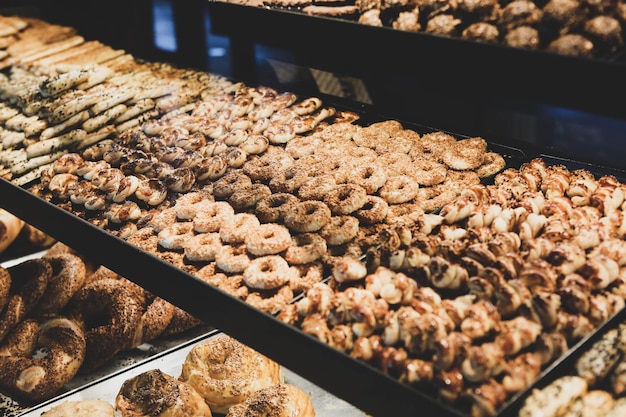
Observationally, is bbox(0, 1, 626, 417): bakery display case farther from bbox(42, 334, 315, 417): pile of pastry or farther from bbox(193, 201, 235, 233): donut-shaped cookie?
bbox(42, 334, 315, 417): pile of pastry

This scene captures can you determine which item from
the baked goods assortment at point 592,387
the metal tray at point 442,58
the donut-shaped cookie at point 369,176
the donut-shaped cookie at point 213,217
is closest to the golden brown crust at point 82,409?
the donut-shaped cookie at point 213,217

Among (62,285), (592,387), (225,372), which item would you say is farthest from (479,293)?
(62,285)

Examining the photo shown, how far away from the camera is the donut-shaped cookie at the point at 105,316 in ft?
10.4

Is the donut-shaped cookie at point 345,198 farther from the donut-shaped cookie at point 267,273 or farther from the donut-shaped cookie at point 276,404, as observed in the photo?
the donut-shaped cookie at point 276,404

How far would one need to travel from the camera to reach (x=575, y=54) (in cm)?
154

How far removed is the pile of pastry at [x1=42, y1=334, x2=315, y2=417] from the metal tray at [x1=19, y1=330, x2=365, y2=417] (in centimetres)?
7

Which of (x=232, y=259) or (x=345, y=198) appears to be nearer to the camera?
(x=232, y=259)

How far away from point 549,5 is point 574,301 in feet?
2.59

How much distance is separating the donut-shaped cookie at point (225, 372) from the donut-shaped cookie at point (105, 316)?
428 mm

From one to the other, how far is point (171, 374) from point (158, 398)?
400 millimetres

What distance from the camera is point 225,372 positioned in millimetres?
2857

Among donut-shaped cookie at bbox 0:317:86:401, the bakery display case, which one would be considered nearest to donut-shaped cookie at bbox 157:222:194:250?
the bakery display case

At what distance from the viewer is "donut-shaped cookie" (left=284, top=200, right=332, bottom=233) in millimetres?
2453

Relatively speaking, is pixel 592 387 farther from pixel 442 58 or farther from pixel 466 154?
pixel 466 154
